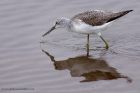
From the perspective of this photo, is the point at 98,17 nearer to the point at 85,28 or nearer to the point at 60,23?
the point at 85,28

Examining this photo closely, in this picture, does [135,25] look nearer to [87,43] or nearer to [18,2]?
[87,43]

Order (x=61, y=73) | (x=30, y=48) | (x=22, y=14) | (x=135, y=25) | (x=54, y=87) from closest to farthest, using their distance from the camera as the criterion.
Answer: (x=54, y=87), (x=61, y=73), (x=30, y=48), (x=135, y=25), (x=22, y=14)

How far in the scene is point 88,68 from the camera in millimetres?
9320

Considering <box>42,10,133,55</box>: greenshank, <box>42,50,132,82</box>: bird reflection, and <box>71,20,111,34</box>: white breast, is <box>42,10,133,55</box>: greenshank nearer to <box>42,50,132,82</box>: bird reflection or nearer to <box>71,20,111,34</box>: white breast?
<box>71,20,111,34</box>: white breast

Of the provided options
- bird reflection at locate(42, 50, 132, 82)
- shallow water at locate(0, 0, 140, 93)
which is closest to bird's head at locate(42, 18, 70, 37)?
shallow water at locate(0, 0, 140, 93)

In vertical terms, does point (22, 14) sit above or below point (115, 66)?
above

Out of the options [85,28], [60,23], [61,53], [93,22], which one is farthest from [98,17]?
[61,53]

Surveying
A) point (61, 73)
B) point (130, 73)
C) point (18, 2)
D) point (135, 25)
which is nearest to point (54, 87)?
point (61, 73)

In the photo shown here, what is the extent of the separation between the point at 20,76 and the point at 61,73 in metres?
0.81

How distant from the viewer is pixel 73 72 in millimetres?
9094

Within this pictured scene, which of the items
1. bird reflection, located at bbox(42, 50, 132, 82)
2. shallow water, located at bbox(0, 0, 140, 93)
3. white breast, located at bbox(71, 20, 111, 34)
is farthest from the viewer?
white breast, located at bbox(71, 20, 111, 34)

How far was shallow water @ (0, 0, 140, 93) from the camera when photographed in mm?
8398

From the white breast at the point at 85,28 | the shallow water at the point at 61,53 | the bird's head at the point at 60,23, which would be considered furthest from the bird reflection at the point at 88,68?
the bird's head at the point at 60,23

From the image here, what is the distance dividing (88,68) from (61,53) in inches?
35.4
